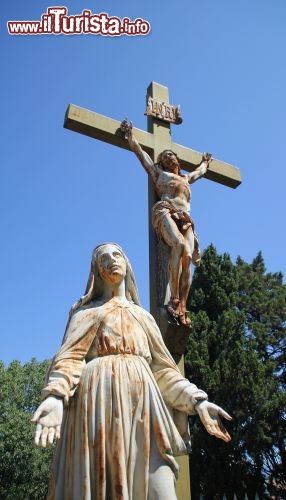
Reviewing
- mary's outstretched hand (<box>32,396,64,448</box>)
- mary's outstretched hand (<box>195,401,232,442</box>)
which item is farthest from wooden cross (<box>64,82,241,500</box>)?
mary's outstretched hand (<box>32,396,64,448</box>)

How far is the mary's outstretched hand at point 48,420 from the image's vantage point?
3012 mm

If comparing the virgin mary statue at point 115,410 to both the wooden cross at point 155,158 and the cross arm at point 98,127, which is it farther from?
the cross arm at point 98,127

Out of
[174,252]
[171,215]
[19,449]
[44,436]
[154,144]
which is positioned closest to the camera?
[44,436]

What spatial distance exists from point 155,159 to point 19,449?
61.2 ft


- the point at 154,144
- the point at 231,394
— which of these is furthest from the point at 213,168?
the point at 231,394

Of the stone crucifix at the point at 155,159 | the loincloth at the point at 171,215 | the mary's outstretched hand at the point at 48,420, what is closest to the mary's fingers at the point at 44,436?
the mary's outstretched hand at the point at 48,420

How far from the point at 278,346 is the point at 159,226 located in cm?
2025

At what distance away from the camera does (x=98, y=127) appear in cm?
677

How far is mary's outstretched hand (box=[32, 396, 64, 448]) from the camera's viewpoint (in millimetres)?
3012

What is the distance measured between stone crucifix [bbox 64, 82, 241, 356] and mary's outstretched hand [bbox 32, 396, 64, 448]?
237 centimetres

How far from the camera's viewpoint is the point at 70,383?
132 inches

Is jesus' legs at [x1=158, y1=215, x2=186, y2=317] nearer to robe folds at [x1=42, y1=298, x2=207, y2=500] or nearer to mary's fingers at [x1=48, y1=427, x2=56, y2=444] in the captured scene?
robe folds at [x1=42, y1=298, x2=207, y2=500]

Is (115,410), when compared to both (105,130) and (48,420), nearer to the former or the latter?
(48,420)

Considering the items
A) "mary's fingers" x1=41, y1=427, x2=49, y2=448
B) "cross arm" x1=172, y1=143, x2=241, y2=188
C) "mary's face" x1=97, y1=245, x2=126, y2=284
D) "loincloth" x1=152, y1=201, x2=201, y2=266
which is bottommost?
"mary's fingers" x1=41, y1=427, x2=49, y2=448
